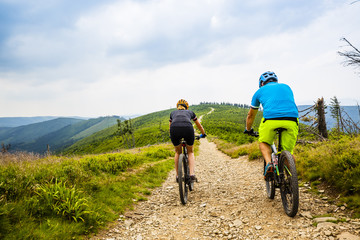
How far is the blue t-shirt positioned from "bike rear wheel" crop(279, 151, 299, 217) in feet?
2.71

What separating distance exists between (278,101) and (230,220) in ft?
9.31

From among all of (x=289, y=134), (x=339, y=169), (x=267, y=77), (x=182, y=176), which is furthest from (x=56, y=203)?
(x=339, y=169)

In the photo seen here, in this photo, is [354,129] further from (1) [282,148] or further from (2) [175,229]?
(2) [175,229]

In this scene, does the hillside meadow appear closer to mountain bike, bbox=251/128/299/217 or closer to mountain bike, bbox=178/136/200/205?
mountain bike, bbox=251/128/299/217

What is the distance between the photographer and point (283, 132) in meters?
3.91

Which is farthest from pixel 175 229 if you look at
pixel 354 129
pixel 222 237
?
pixel 354 129

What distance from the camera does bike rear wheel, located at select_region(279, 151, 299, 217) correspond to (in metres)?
3.40

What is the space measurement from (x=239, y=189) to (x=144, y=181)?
3753mm

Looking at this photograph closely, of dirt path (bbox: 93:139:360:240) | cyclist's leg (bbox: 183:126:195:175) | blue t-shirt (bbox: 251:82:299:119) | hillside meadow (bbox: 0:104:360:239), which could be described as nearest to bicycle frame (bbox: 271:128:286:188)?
blue t-shirt (bbox: 251:82:299:119)

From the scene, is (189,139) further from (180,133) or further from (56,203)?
(56,203)

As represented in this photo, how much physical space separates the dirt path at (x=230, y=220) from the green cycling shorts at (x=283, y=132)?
145 cm

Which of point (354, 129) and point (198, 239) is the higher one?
point (354, 129)

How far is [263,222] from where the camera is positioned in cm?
374

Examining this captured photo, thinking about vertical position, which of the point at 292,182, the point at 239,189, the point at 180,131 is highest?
the point at 180,131
